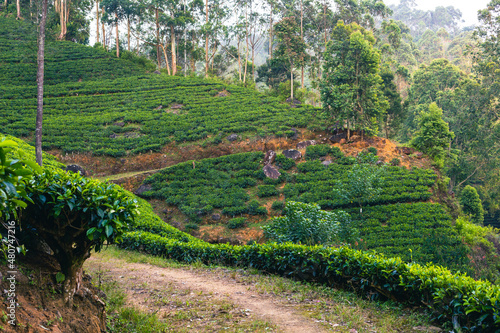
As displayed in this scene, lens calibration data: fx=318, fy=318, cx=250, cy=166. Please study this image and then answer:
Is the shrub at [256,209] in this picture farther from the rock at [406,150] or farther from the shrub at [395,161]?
the rock at [406,150]

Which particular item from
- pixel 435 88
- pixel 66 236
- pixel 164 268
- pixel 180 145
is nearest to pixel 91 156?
pixel 180 145

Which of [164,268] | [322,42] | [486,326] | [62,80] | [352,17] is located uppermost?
[352,17]

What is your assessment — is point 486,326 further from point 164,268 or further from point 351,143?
point 351,143

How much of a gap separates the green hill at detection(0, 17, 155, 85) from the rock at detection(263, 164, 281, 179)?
24.0 m

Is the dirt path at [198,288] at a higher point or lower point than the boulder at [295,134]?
lower

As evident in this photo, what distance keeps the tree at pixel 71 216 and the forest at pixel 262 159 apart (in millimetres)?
20

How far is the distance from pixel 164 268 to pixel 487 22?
39.1m

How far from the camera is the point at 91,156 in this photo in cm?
2170

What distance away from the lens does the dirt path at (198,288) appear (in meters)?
4.92

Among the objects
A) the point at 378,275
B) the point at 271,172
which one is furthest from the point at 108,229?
the point at 271,172

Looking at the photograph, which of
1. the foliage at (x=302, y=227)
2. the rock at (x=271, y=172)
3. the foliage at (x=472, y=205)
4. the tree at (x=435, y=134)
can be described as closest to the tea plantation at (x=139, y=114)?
the rock at (x=271, y=172)

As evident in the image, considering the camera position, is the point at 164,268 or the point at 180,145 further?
the point at 180,145

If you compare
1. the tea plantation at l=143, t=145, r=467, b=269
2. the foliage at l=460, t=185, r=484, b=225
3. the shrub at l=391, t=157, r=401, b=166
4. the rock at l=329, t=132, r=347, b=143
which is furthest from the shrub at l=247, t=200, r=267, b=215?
the foliage at l=460, t=185, r=484, b=225

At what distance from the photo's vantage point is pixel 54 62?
117 feet
